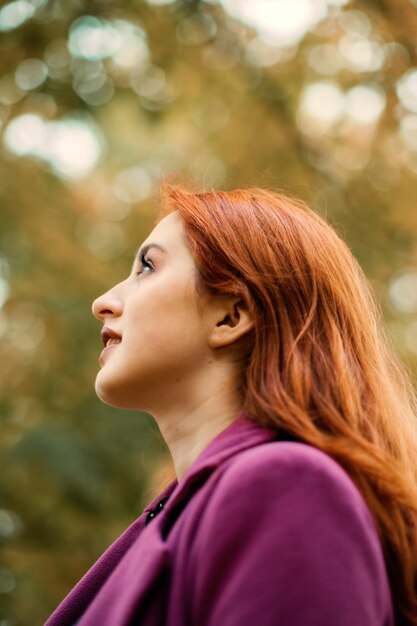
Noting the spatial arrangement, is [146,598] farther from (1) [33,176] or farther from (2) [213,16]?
(1) [33,176]

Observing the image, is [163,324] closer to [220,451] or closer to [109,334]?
[109,334]

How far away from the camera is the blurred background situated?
6.86 meters

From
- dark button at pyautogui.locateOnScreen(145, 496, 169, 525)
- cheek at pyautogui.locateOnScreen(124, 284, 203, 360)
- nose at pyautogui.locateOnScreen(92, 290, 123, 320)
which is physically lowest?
dark button at pyautogui.locateOnScreen(145, 496, 169, 525)

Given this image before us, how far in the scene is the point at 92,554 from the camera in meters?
8.11

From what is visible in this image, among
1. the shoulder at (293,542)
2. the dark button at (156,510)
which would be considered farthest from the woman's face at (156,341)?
the shoulder at (293,542)

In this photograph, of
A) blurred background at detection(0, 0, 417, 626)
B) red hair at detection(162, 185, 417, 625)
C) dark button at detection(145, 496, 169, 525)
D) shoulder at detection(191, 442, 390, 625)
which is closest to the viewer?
shoulder at detection(191, 442, 390, 625)

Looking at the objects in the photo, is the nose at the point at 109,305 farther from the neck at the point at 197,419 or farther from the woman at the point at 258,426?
the neck at the point at 197,419

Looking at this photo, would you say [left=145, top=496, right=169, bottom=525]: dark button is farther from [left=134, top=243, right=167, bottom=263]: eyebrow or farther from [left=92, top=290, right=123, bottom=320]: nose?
[left=134, top=243, right=167, bottom=263]: eyebrow

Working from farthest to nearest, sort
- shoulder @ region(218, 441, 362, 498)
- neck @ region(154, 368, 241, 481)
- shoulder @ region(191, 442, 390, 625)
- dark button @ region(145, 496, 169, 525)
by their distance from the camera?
dark button @ region(145, 496, 169, 525)
neck @ region(154, 368, 241, 481)
shoulder @ region(218, 441, 362, 498)
shoulder @ region(191, 442, 390, 625)

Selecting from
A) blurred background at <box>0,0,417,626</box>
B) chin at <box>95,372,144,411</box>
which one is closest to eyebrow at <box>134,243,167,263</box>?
chin at <box>95,372,144,411</box>

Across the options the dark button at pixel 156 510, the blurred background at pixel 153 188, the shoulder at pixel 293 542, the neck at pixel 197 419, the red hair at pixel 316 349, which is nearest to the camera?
the shoulder at pixel 293 542

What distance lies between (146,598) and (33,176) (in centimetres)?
678

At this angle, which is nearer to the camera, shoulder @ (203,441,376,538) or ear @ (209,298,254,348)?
shoulder @ (203,441,376,538)

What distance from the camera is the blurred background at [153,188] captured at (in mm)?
6855
